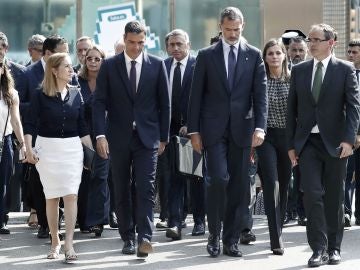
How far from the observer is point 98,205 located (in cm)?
1163

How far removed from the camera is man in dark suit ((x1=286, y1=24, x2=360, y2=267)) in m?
9.62

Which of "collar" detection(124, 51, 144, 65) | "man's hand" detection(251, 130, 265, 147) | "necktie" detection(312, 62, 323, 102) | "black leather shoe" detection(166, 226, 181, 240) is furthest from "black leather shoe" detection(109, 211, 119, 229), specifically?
"necktie" detection(312, 62, 323, 102)

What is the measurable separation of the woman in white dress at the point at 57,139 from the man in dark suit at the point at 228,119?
109cm

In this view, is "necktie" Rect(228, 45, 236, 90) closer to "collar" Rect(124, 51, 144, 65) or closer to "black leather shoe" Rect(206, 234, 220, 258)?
"collar" Rect(124, 51, 144, 65)

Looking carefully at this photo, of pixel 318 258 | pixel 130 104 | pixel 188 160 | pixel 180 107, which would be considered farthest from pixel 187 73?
pixel 318 258

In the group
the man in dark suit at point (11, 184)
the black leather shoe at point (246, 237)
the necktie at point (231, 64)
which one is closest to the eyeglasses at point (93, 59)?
the man in dark suit at point (11, 184)

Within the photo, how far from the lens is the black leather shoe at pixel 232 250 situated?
33.0 ft

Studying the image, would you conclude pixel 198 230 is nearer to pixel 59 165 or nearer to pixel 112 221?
pixel 112 221

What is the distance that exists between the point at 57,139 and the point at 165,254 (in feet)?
4.81

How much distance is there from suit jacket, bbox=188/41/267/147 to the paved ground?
108cm

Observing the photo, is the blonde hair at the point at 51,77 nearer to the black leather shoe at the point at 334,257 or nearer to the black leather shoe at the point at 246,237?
the black leather shoe at the point at 246,237

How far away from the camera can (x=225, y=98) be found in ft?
33.0

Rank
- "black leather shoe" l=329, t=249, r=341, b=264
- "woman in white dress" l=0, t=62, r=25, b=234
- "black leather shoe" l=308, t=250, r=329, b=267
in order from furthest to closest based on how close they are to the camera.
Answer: "woman in white dress" l=0, t=62, r=25, b=234 → "black leather shoe" l=329, t=249, r=341, b=264 → "black leather shoe" l=308, t=250, r=329, b=267

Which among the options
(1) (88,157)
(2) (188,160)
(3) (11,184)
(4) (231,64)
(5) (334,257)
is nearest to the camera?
(5) (334,257)
